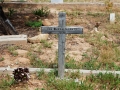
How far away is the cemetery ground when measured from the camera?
5.25 metres

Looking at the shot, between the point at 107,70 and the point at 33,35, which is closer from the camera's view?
the point at 107,70

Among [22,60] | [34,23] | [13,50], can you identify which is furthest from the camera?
[34,23]

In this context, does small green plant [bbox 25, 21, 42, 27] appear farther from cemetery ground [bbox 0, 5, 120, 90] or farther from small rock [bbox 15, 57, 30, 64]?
small rock [bbox 15, 57, 30, 64]

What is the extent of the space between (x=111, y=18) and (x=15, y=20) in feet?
8.25

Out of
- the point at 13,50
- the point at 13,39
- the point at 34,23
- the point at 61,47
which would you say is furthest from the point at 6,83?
the point at 34,23

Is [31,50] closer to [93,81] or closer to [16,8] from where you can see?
[93,81]

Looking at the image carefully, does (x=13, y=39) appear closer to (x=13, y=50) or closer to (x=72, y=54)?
(x=13, y=50)

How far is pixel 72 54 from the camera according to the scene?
648 cm

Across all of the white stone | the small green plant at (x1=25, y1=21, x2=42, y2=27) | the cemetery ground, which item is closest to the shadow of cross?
the cemetery ground

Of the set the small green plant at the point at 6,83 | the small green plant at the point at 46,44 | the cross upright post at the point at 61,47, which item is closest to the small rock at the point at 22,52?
the small green plant at the point at 46,44

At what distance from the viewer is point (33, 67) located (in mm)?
5820

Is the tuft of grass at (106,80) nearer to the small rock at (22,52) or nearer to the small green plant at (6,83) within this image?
the small green plant at (6,83)

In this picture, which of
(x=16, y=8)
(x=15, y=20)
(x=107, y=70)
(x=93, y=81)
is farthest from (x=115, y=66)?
(x=16, y=8)

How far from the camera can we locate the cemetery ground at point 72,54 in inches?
207
